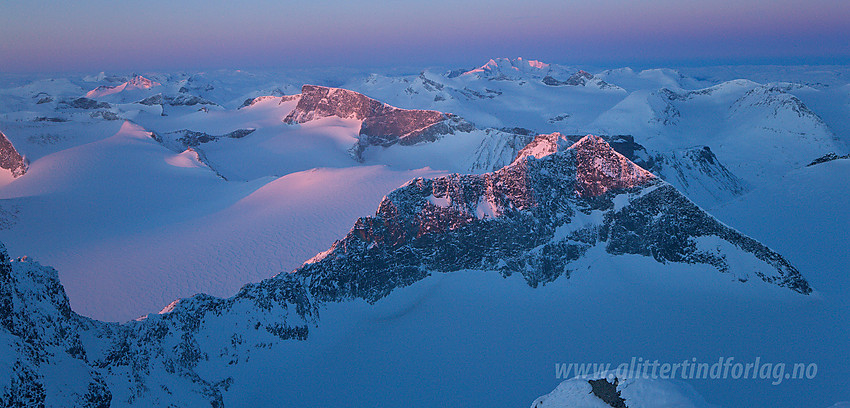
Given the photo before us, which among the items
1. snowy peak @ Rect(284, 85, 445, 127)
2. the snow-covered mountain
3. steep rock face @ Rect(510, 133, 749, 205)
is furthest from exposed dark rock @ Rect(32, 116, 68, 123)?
steep rock face @ Rect(510, 133, 749, 205)

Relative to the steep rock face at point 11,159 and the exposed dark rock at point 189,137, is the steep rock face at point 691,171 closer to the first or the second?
the steep rock face at point 11,159

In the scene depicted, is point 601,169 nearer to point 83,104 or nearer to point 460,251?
point 460,251

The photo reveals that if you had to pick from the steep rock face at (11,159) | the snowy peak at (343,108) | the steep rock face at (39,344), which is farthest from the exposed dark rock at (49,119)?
the steep rock face at (39,344)

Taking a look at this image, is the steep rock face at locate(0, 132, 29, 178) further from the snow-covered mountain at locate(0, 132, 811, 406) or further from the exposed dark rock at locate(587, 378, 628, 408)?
the exposed dark rock at locate(587, 378, 628, 408)

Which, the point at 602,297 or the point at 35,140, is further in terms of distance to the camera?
the point at 35,140

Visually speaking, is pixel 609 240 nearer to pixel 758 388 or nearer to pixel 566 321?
pixel 566 321

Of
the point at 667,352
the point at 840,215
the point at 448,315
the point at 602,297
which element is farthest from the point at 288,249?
the point at 840,215

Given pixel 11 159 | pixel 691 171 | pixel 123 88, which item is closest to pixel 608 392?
pixel 691 171
